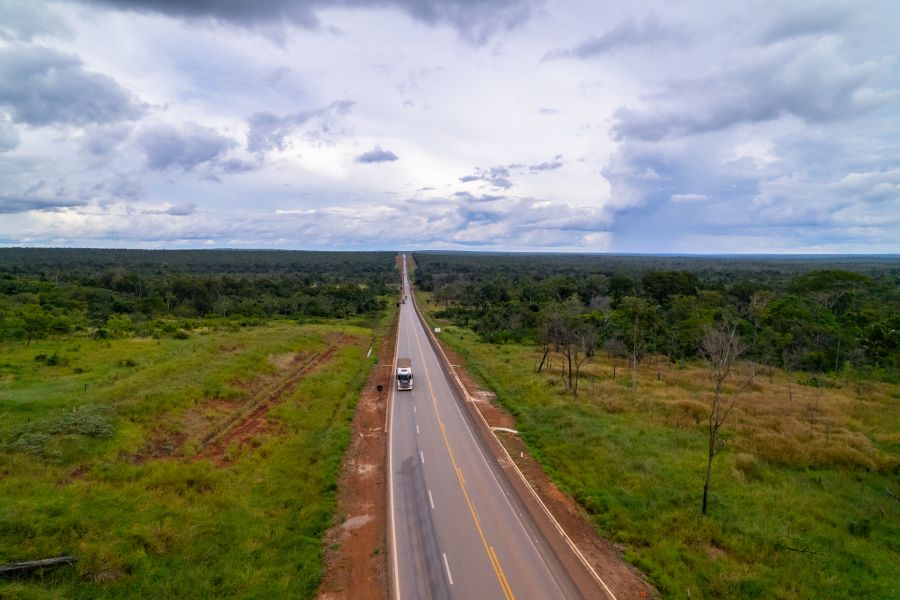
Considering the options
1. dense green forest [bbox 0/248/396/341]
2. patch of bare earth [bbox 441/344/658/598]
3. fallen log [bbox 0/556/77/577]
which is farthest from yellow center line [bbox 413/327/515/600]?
dense green forest [bbox 0/248/396/341]

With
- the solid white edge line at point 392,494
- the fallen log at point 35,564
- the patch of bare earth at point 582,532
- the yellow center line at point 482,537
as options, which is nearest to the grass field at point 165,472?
the fallen log at point 35,564

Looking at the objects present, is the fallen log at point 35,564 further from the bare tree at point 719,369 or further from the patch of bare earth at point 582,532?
the bare tree at point 719,369

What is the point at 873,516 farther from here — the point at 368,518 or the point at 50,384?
the point at 50,384

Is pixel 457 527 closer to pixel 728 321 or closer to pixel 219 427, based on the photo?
pixel 219 427

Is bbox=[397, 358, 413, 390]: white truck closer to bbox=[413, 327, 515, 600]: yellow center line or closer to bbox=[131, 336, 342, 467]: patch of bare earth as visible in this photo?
bbox=[413, 327, 515, 600]: yellow center line

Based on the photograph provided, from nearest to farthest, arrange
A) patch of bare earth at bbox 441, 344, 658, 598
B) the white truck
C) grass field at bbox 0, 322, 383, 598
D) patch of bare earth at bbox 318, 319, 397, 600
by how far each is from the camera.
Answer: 1. grass field at bbox 0, 322, 383, 598
2. patch of bare earth at bbox 318, 319, 397, 600
3. patch of bare earth at bbox 441, 344, 658, 598
4. the white truck

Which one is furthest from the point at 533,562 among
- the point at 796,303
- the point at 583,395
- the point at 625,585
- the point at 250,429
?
the point at 796,303
